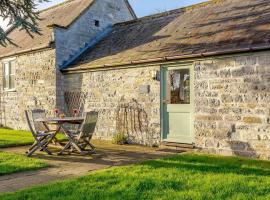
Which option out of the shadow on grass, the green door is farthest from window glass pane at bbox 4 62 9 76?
the shadow on grass

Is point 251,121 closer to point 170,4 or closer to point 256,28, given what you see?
point 256,28

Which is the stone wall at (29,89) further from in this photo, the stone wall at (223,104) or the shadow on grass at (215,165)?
the shadow on grass at (215,165)

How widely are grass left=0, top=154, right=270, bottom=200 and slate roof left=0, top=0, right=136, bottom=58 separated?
359 inches

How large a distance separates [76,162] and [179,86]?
4.02 meters

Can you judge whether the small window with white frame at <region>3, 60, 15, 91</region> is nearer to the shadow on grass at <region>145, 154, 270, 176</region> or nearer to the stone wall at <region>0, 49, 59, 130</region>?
the stone wall at <region>0, 49, 59, 130</region>

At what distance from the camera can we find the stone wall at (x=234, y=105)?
7941 millimetres

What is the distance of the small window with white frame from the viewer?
16.2 m

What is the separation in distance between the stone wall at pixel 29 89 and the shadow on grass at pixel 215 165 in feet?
25.2

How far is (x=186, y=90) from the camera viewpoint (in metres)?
9.77

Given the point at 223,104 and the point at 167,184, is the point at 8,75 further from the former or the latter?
the point at 167,184

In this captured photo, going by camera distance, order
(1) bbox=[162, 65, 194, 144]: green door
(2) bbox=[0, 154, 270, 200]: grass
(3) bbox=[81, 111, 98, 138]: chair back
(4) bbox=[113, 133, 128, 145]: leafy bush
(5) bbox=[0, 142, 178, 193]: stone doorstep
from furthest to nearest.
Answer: (4) bbox=[113, 133, 128, 145]: leafy bush < (1) bbox=[162, 65, 194, 144]: green door < (3) bbox=[81, 111, 98, 138]: chair back < (5) bbox=[0, 142, 178, 193]: stone doorstep < (2) bbox=[0, 154, 270, 200]: grass

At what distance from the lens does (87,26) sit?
15211 mm

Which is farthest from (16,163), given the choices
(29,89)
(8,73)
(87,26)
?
(8,73)

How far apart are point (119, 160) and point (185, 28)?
5.76 meters
